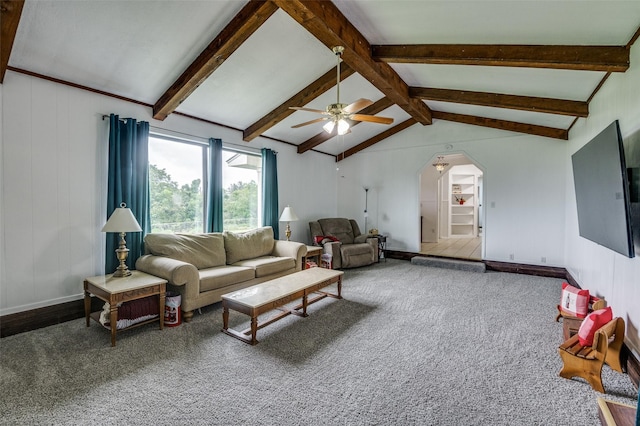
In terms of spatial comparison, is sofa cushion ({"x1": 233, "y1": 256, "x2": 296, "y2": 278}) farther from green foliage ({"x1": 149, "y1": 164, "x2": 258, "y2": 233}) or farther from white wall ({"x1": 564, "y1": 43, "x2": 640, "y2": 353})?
white wall ({"x1": 564, "y1": 43, "x2": 640, "y2": 353})

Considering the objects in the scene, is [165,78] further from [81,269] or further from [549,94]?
[549,94]

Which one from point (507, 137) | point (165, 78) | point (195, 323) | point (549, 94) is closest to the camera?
point (195, 323)

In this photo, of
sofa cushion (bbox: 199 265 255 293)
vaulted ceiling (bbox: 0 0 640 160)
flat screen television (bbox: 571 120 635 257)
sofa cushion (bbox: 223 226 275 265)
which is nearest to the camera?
flat screen television (bbox: 571 120 635 257)

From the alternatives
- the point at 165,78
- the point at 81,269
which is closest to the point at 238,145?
the point at 165,78

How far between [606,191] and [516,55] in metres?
1.44

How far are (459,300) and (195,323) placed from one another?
130 inches

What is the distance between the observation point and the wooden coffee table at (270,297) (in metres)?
2.77

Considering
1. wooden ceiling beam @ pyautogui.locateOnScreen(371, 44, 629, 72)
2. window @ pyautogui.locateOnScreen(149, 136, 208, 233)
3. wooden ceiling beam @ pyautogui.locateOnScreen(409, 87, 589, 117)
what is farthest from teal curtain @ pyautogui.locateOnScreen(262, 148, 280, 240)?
wooden ceiling beam @ pyautogui.locateOnScreen(371, 44, 629, 72)

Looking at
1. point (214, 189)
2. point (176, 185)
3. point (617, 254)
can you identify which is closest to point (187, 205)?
point (176, 185)

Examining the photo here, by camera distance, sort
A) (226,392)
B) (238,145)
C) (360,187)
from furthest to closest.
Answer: (360,187)
(238,145)
(226,392)

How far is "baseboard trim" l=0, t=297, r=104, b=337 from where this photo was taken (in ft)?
9.55

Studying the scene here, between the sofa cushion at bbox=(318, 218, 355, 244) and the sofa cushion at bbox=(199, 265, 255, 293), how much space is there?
106 inches

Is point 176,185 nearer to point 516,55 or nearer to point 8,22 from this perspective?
point 8,22

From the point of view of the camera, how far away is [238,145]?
5234 millimetres
